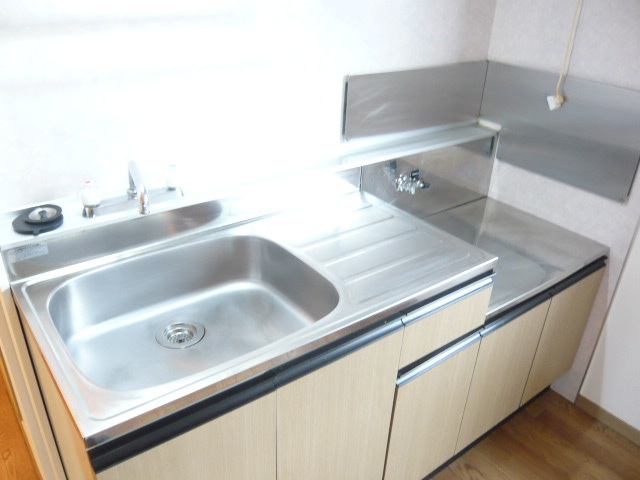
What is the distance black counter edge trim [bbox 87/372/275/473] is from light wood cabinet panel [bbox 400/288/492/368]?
0.45 m

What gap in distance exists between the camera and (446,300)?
1.52 metres

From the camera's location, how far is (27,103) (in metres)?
1.29

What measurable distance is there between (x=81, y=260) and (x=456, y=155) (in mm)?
A: 1451

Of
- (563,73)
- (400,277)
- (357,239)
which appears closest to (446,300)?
(400,277)

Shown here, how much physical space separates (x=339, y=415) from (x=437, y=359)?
0.37 m

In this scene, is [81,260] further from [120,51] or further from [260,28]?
[260,28]

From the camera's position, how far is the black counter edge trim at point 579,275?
6.30 ft

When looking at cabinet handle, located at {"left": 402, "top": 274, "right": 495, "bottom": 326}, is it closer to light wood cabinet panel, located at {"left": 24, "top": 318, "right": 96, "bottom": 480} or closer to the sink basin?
the sink basin

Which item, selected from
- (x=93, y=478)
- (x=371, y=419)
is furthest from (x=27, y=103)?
(x=371, y=419)

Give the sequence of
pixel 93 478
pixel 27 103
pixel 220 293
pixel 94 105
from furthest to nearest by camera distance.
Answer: pixel 220 293, pixel 94 105, pixel 27 103, pixel 93 478

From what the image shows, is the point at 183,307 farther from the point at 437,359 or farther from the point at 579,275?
the point at 579,275

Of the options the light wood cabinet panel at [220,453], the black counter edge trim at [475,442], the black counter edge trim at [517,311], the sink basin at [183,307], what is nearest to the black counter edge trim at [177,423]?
the light wood cabinet panel at [220,453]

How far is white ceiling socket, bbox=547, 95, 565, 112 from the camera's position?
199 centimetres

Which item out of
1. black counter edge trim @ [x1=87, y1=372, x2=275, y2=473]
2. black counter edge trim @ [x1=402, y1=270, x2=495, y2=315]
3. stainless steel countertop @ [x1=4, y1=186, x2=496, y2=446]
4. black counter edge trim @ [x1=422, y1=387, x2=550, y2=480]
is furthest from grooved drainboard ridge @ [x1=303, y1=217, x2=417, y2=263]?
black counter edge trim @ [x1=422, y1=387, x2=550, y2=480]
